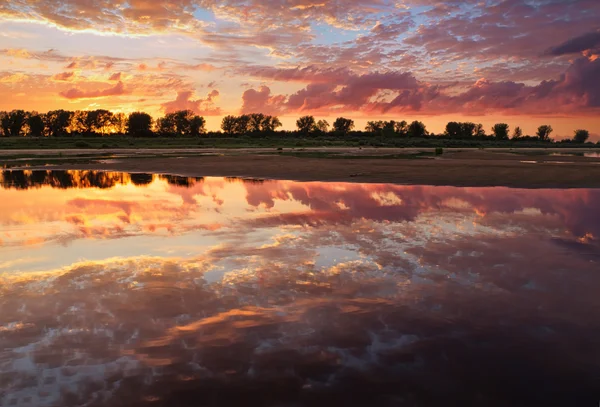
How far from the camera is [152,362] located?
17.5ft

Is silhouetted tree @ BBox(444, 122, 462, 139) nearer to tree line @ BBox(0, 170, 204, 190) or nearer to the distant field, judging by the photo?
the distant field

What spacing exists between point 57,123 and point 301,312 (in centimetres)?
18367

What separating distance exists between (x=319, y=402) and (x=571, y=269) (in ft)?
23.2

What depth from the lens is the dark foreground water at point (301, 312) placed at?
484 cm

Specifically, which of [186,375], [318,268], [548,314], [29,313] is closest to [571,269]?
[548,314]

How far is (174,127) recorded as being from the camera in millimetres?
180000

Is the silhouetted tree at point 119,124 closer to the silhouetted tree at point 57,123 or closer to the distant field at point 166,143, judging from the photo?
the silhouetted tree at point 57,123

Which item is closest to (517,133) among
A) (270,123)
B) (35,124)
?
(270,123)

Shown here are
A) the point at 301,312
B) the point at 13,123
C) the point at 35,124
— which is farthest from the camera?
the point at 13,123

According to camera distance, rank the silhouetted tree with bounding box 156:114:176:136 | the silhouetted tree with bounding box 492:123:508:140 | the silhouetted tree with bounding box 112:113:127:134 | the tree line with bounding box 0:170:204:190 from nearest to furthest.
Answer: the tree line with bounding box 0:170:204:190, the silhouetted tree with bounding box 112:113:127:134, the silhouetted tree with bounding box 156:114:176:136, the silhouetted tree with bounding box 492:123:508:140

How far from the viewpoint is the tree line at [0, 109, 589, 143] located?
159125 mm

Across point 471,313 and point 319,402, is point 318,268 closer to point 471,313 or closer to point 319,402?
point 471,313

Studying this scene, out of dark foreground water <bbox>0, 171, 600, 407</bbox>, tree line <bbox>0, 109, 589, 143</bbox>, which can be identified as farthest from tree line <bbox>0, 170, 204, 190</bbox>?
tree line <bbox>0, 109, 589, 143</bbox>

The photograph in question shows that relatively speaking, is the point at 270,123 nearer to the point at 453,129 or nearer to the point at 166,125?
the point at 166,125
